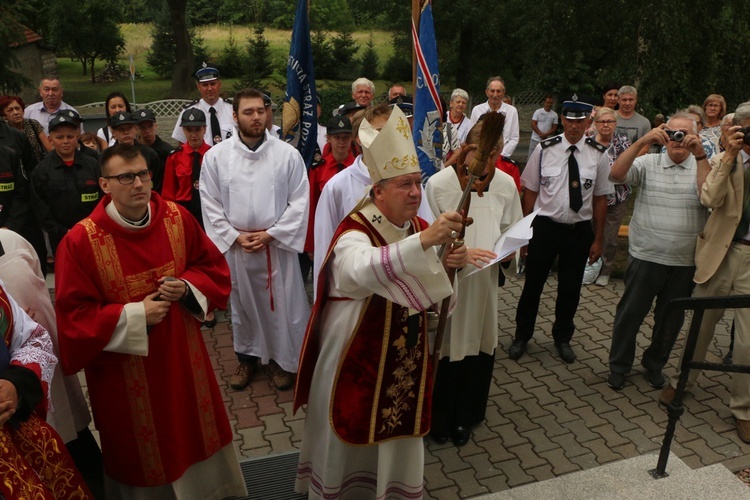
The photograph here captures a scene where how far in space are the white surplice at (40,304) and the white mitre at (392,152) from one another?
1.76 meters

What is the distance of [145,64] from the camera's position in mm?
34625

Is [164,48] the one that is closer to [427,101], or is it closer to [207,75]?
[207,75]

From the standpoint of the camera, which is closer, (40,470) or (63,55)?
(40,470)

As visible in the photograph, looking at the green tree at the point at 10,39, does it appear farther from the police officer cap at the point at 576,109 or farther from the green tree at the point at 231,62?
the green tree at the point at 231,62

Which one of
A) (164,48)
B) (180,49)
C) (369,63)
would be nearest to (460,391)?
(180,49)

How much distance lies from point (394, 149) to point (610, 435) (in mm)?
2969

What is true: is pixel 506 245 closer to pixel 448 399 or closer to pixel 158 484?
pixel 448 399

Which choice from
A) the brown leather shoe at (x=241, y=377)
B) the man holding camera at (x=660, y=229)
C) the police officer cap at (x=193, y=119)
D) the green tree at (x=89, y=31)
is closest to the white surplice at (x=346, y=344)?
the brown leather shoe at (x=241, y=377)

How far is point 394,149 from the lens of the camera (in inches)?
124

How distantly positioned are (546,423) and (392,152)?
2854 millimetres

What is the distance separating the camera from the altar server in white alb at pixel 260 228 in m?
5.27

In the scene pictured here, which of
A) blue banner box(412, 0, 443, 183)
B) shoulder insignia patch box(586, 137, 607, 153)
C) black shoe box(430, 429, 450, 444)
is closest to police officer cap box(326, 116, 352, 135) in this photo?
blue banner box(412, 0, 443, 183)

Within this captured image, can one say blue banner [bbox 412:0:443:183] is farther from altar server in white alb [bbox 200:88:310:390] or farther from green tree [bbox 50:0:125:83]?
green tree [bbox 50:0:125:83]

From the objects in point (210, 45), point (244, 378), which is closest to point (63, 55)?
point (210, 45)
